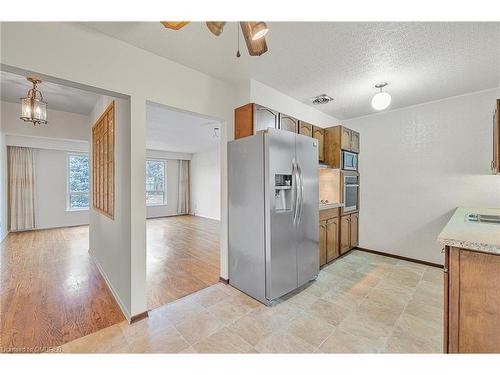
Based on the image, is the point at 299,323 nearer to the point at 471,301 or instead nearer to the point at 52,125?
the point at 471,301

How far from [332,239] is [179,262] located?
255cm

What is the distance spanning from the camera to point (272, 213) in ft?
7.28

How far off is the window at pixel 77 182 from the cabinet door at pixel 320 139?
22.3ft

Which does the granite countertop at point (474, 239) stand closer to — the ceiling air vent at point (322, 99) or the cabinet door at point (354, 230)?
the ceiling air vent at point (322, 99)

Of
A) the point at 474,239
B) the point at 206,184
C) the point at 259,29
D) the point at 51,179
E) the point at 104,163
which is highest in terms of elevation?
the point at 259,29

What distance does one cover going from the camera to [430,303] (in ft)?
7.54

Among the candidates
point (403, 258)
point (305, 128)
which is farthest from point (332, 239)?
point (305, 128)

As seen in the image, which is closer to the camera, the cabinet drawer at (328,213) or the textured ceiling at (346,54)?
the textured ceiling at (346,54)

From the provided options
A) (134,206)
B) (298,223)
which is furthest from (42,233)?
(298,223)

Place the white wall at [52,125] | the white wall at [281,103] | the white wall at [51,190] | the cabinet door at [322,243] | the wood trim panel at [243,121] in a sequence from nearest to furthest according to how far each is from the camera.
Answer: the wood trim panel at [243,121] < the white wall at [281,103] < the cabinet door at [322,243] < the white wall at [52,125] < the white wall at [51,190]

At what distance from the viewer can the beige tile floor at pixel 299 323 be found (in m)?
1.70

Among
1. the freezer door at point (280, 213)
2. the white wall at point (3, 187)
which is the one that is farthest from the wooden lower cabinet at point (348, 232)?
the white wall at point (3, 187)

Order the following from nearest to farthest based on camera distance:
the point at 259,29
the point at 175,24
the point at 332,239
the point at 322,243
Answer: the point at 259,29, the point at 175,24, the point at 322,243, the point at 332,239

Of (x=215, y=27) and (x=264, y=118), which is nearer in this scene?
(x=215, y=27)
